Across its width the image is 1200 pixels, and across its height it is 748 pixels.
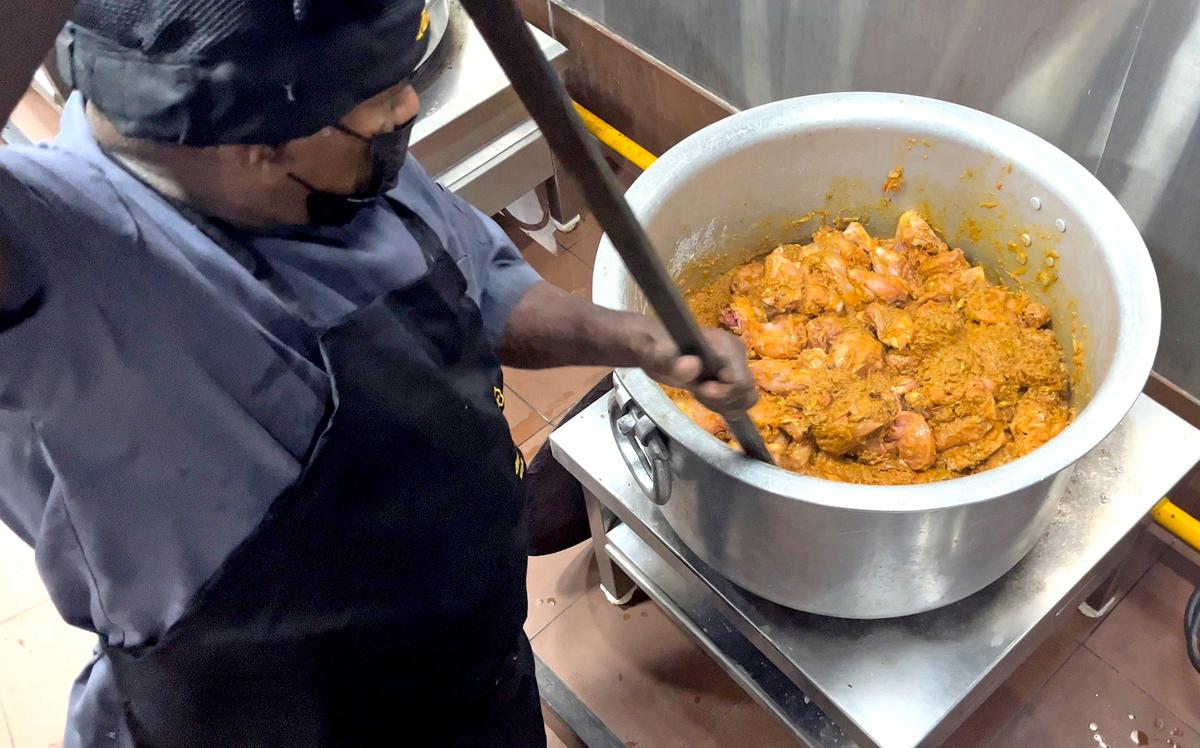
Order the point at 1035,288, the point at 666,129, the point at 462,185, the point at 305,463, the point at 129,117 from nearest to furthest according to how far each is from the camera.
A: the point at 129,117
the point at 305,463
the point at 1035,288
the point at 462,185
the point at 666,129

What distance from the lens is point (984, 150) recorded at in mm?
1019

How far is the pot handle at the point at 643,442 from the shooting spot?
89 centimetres

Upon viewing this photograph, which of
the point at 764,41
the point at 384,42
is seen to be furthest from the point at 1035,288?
the point at 384,42

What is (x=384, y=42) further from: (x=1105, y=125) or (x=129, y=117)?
(x=1105, y=125)

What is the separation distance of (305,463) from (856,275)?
2.28ft

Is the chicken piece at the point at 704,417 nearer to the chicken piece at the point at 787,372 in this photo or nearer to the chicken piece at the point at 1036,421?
the chicken piece at the point at 787,372

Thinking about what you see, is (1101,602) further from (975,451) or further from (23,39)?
(23,39)

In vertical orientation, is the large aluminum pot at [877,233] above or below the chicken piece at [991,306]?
above

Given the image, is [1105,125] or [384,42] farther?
[1105,125]

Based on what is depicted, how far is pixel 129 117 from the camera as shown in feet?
1.82

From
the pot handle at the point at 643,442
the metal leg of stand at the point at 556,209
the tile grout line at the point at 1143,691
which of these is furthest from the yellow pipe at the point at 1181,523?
the metal leg of stand at the point at 556,209

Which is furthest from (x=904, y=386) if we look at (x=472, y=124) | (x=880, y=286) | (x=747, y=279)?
(x=472, y=124)

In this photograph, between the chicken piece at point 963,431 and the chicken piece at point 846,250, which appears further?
the chicken piece at point 846,250

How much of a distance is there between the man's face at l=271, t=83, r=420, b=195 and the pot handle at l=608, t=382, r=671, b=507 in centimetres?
34
